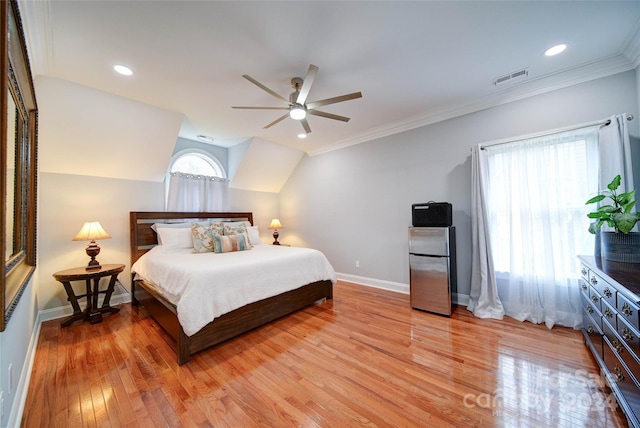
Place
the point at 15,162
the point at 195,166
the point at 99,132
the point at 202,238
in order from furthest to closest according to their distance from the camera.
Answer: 1. the point at 195,166
2. the point at 202,238
3. the point at 99,132
4. the point at 15,162

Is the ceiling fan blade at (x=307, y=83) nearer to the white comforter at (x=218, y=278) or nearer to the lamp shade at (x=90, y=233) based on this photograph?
the white comforter at (x=218, y=278)

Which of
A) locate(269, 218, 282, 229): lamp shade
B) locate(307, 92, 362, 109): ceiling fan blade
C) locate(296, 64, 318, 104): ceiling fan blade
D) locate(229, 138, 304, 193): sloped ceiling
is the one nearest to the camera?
locate(296, 64, 318, 104): ceiling fan blade

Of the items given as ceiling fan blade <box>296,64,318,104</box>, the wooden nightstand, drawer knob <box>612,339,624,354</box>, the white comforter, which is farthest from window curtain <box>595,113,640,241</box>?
the wooden nightstand

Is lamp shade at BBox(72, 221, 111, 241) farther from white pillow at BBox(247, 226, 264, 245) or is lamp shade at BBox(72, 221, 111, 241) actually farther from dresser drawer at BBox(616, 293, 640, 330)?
dresser drawer at BBox(616, 293, 640, 330)

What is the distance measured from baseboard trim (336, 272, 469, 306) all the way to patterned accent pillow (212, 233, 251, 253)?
1.93 meters

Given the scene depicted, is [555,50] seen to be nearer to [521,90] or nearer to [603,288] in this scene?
[521,90]

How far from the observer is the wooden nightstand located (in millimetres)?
2713

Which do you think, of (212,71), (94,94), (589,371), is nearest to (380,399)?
(589,371)

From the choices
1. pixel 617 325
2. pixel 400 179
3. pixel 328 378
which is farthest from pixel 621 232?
pixel 328 378

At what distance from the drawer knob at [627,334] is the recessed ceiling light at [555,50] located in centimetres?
231

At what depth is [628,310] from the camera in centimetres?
131

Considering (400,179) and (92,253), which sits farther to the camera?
(400,179)

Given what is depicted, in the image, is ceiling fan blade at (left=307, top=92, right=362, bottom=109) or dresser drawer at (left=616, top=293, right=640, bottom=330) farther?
ceiling fan blade at (left=307, top=92, right=362, bottom=109)

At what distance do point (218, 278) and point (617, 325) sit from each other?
2.88 metres
